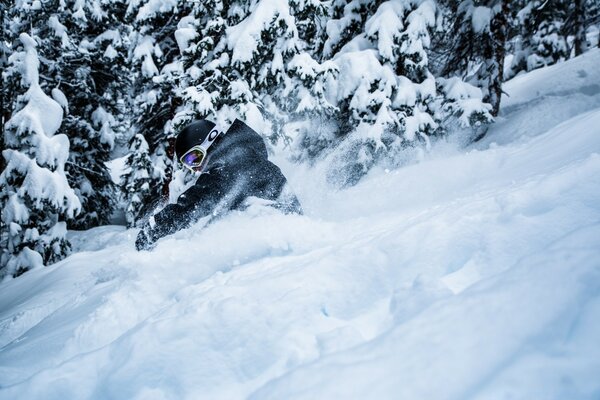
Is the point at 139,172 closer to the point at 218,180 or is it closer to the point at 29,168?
the point at 29,168

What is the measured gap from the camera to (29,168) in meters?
8.48

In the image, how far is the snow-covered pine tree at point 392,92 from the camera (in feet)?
24.9

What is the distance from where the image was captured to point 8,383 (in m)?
2.05

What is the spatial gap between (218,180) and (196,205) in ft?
1.22

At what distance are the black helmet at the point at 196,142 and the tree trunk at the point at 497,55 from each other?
7.31m

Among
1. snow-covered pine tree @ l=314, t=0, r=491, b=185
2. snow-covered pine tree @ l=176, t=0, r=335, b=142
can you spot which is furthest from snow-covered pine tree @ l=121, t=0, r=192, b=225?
snow-covered pine tree @ l=314, t=0, r=491, b=185

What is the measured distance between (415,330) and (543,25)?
23.1 m

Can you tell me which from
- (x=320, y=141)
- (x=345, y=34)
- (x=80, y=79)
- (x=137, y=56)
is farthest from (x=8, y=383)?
(x=80, y=79)

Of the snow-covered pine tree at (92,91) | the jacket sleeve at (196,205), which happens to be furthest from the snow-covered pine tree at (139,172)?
the jacket sleeve at (196,205)

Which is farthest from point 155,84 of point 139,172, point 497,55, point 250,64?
point 497,55

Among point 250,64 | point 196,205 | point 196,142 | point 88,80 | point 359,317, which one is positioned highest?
point 88,80

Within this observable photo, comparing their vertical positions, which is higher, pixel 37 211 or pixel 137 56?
pixel 137 56

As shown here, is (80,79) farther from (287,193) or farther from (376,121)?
(287,193)

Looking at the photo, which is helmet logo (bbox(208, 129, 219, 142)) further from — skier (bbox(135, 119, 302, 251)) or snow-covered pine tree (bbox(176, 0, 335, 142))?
snow-covered pine tree (bbox(176, 0, 335, 142))
